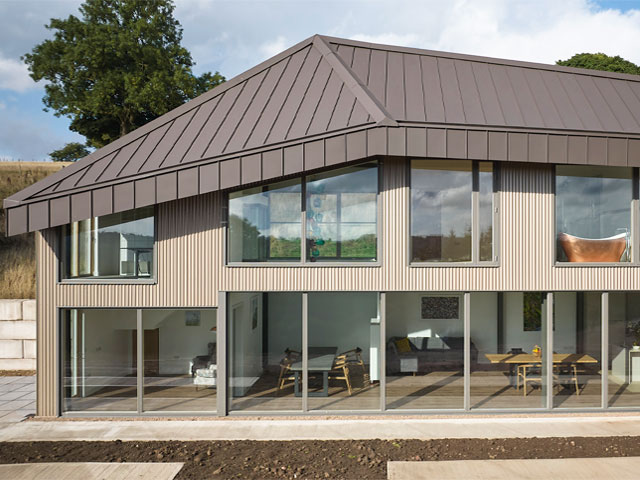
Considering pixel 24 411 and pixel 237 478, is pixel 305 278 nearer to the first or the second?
pixel 237 478

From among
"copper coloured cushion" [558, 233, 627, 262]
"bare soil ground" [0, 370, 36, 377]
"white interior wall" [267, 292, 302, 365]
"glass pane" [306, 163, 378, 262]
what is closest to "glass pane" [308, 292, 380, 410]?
"white interior wall" [267, 292, 302, 365]

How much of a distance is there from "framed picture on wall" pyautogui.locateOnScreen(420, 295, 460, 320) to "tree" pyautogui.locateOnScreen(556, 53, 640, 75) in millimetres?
29800

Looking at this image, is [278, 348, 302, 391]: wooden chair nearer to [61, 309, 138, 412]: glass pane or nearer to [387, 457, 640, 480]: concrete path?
[61, 309, 138, 412]: glass pane

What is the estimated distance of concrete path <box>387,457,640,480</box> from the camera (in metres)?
6.75

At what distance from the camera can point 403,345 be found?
31.2 ft

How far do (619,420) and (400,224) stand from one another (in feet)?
17.6

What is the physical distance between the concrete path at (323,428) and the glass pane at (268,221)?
9.78 ft

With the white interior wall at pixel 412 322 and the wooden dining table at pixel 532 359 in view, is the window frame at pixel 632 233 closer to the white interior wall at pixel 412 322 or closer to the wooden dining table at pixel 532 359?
the wooden dining table at pixel 532 359

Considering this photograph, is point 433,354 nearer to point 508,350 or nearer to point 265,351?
point 508,350

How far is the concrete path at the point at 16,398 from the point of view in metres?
9.55

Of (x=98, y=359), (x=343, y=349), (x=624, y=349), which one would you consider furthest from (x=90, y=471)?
(x=624, y=349)

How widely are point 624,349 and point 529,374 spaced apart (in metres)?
1.92

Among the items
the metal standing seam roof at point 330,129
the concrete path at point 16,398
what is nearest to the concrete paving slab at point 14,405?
the concrete path at point 16,398

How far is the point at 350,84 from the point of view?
9.78m
